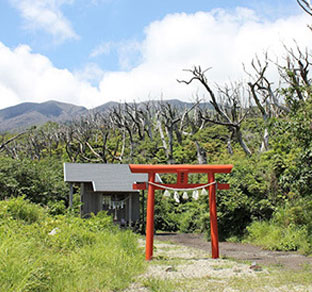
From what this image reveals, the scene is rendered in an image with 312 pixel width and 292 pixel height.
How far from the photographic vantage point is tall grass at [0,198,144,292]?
222 inches

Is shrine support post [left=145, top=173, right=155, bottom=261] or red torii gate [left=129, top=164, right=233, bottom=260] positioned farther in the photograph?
red torii gate [left=129, top=164, right=233, bottom=260]

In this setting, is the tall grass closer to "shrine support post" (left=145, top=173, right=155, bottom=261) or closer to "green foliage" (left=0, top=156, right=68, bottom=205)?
"shrine support post" (left=145, top=173, right=155, bottom=261)

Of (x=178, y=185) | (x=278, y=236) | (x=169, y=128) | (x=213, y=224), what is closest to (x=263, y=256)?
(x=213, y=224)

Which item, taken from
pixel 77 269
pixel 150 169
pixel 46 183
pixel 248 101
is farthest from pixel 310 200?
pixel 248 101

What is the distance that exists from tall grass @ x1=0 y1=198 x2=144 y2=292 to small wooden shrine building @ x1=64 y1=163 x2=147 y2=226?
9240mm

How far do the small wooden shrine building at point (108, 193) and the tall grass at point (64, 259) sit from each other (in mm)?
9240

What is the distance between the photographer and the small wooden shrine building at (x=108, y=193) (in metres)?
20.5

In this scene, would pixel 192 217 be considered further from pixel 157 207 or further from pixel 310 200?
pixel 310 200


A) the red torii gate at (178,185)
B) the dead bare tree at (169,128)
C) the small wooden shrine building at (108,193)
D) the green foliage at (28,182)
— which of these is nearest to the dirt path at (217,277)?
the red torii gate at (178,185)

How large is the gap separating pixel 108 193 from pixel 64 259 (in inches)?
548

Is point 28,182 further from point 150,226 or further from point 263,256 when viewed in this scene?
point 263,256

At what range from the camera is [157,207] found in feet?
72.2

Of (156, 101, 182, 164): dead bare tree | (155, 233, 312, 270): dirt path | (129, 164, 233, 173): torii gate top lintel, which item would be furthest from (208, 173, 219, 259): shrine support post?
(156, 101, 182, 164): dead bare tree

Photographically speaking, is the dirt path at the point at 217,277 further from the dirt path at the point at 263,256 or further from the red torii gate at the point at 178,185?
the red torii gate at the point at 178,185
